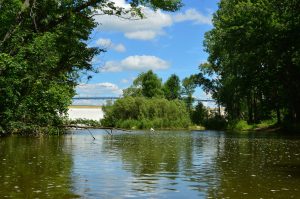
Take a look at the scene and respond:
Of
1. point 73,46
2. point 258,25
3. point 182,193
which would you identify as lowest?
point 182,193

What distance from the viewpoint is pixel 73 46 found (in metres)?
31.2

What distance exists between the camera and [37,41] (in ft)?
80.5

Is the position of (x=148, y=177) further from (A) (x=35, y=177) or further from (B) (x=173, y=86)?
(B) (x=173, y=86)

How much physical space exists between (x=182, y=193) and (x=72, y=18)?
15.0 m

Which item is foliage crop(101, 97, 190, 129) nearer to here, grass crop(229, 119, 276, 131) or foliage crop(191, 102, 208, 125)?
foliage crop(191, 102, 208, 125)

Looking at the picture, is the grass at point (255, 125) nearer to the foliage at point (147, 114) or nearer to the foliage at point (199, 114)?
the foliage at point (147, 114)

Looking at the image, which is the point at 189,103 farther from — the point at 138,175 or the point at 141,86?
the point at 138,175

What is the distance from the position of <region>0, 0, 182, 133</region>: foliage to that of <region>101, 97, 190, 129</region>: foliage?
59.5 m

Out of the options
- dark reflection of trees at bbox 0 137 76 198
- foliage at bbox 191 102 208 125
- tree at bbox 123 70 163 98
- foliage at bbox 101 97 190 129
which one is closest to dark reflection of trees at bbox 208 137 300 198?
dark reflection of trees at bbox 0 137 76 198

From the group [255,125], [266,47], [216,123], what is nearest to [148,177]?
[266,47]

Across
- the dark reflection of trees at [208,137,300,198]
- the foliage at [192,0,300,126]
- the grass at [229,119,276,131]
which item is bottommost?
the dark reflection of trees at [208,137,300,198]

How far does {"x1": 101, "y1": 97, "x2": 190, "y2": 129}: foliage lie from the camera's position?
91438 mm

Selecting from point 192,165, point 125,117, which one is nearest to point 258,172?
A: point 192,165

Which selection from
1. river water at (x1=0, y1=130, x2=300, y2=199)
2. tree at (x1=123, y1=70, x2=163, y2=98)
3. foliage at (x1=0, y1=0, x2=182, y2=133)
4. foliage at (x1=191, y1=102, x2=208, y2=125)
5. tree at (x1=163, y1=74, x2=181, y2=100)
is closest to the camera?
river water at (x1=0, y1=130, x2=300, y2=199)
